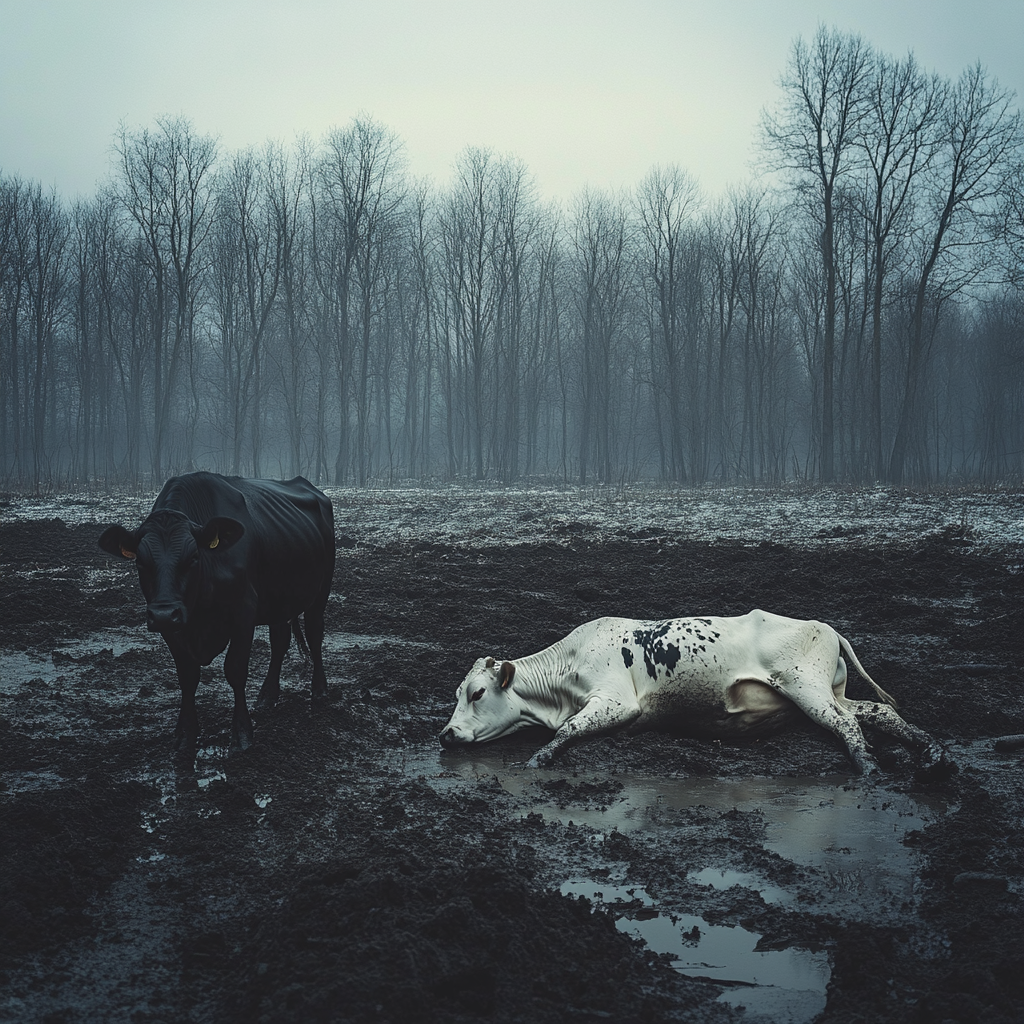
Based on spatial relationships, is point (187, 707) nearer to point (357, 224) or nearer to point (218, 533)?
point (218, 533)

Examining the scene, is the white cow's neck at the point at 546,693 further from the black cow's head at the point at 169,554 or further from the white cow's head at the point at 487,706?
the black cow's head at the point at 169,554

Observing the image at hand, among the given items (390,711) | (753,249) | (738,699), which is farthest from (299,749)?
(753,249)

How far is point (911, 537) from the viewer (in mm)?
15375

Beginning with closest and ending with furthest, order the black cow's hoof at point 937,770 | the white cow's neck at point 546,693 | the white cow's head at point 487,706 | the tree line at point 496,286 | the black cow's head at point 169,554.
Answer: the black cow's hoof at point 937,770 → the black cow's head at point 169,554 → the white cow's head at point 487,706 → the white cow's neck at point 546,693 → the tree line at point 496,286

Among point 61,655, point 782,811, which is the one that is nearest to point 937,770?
point 782,811

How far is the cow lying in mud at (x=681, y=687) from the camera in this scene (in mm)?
5715

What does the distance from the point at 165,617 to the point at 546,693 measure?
2.65 meters

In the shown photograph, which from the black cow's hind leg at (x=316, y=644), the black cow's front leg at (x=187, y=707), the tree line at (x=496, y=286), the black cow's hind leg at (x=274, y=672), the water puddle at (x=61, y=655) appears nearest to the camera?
the black cow's front leg at (x=187, y=707)

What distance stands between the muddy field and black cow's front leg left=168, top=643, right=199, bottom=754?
0.12 m

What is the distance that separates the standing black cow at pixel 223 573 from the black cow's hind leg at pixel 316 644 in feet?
0.04

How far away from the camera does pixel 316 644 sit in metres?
7.19

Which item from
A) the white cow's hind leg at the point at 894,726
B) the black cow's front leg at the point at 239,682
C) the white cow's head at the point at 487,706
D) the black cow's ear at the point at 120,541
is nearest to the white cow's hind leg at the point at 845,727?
the white cow's hind leg at the point at 894,726

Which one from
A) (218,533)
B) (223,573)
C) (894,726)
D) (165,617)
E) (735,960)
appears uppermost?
(218,533)

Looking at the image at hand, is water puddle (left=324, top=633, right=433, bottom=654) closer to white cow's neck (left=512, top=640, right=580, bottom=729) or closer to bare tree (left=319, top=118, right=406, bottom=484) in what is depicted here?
white cow's neck (left=512, top=640, right=580, bottom=729)
